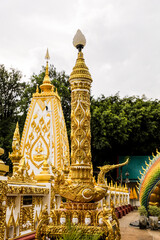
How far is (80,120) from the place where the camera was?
17.1ft

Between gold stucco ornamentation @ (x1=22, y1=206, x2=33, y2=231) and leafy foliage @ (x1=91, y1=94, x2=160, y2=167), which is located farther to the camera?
leafy foliage @ (x1=91, y1=94, x2=160, y2=167)

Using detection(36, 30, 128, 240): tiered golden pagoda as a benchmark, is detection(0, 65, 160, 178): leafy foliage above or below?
above

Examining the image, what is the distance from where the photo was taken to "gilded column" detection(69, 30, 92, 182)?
199 inches

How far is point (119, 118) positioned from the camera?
72.9 ft

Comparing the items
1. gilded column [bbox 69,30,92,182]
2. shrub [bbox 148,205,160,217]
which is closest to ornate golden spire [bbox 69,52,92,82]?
gilded column [bbox 69,30,92,182]

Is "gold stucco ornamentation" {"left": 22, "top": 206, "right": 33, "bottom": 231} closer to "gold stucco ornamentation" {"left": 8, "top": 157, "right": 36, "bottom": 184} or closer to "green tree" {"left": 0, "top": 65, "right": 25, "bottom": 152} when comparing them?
"gold stucco ornamentation" {"left": 8, "top": 157, "right": 36, "bottom": 184}

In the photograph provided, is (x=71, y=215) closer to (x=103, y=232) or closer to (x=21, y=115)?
(x=103, y=232)

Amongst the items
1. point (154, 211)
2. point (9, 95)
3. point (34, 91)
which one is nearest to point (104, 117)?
point (34, 91)

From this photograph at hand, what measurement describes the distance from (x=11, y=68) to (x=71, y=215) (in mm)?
21595

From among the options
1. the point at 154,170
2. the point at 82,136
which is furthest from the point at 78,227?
the point at 154,170

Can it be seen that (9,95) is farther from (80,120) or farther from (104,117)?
(80,120)

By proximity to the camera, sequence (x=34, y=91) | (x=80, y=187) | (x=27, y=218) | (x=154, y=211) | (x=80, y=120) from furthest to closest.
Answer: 1. (x=34, y=91)
2. (x=154, y=211)
3. (x=27, y=218)
4. (x=80, y=120)
5. (x=80, y=187)

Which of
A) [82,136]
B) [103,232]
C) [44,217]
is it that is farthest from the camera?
[82,136]

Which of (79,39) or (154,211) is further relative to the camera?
(154,211)
